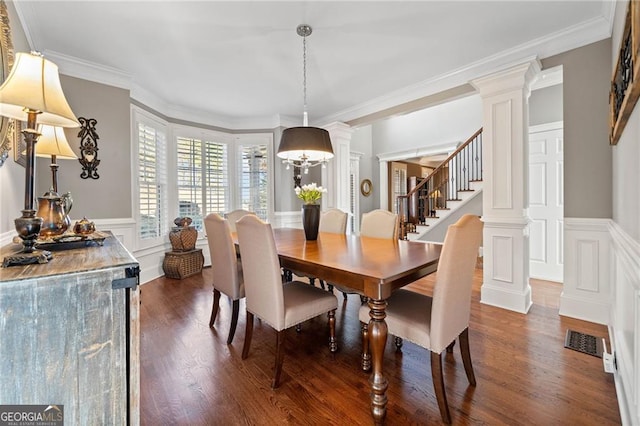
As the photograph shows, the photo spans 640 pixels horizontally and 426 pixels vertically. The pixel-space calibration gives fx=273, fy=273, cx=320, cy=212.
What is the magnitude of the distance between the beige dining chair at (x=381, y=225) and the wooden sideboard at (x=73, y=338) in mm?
2171

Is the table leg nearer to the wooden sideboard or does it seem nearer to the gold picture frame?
the wooden sideboard

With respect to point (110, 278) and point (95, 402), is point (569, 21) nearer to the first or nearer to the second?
point (110, 278)

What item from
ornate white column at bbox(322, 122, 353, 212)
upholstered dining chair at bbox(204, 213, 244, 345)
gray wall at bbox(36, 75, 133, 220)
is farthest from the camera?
ornate white column at bbox(322, 122, 353, 212)

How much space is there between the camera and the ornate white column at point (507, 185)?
2.79 m

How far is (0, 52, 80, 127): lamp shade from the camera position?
1109mm

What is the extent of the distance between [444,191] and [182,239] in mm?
5042

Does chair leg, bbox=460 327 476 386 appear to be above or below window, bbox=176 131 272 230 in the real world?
below

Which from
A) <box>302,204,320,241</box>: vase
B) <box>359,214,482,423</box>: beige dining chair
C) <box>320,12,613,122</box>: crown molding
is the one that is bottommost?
<box>359,214,482,423</box>: beige dining chair

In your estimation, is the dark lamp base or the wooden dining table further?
the wooden dining table

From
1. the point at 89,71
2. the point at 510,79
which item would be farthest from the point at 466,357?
the point at 89,71

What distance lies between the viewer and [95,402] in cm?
98

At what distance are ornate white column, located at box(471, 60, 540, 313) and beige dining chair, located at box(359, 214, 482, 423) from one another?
162 centimetres

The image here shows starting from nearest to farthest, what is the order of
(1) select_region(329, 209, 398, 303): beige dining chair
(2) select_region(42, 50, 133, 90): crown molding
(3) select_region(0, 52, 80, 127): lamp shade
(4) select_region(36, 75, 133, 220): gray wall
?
(3) select_region(0, 52, 80, 127): lamp shade
(1) select_region(329, 209, 398, 303): beige dining chair
(2) select_region(42, 50, 133, 90): crown molding
(4) select_region(36, 75, 133, 220): gray wall

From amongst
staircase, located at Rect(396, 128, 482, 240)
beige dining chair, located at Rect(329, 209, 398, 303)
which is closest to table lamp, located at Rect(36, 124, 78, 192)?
beige dining chair, located at Rect(329, 209, 398, 303)
